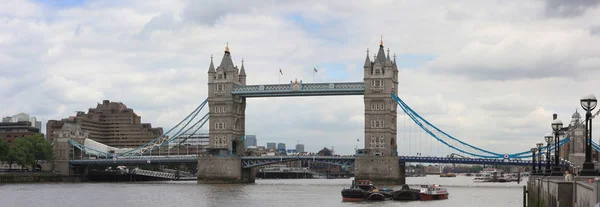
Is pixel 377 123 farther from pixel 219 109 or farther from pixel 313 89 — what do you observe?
pixel 219 109

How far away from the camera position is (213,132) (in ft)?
436

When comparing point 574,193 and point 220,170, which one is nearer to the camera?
point 574,193

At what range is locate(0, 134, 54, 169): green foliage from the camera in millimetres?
131512

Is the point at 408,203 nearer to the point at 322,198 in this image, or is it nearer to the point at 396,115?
the point at 322,198

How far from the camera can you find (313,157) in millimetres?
124938

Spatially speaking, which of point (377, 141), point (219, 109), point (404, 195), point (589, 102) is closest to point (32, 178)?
point (219, 109)

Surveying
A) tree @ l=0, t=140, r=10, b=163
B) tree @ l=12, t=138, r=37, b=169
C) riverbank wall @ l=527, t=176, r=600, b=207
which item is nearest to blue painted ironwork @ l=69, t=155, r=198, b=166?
tree @ l=12, t=138, r=37, b=169

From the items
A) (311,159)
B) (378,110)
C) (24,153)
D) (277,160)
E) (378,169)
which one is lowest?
(378,169)

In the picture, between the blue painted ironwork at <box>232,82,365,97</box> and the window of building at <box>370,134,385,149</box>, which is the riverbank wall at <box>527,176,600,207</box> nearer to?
the blue painted ironwork at <box>232,82,365,97</box>

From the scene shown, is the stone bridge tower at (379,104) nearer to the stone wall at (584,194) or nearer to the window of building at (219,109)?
the window of building at (219,109)

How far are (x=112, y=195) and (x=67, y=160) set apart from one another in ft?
188

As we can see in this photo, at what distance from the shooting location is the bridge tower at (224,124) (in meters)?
128

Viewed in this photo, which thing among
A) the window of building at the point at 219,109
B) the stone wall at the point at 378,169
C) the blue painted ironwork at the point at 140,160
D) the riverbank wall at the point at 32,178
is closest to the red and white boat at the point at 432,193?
the stone wall at the point at 378,169

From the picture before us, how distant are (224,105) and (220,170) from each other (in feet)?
33.5
